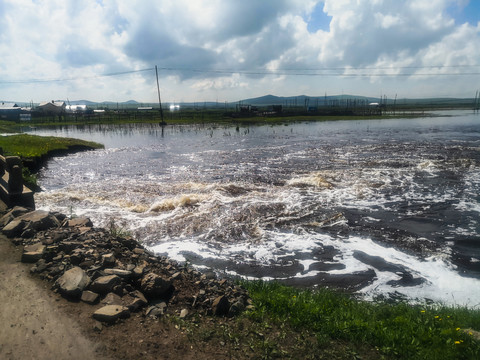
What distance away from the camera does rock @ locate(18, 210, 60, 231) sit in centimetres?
841

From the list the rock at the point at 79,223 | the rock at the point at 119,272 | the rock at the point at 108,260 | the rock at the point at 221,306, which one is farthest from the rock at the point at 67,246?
the rock at the point at 221,306

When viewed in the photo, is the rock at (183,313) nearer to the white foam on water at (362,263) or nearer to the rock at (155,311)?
the rock at (155,311)

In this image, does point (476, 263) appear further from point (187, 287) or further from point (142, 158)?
point (142, 158)

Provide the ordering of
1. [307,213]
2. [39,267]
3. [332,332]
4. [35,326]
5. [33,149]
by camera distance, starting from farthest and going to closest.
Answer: [33,149] < [307,213] < [39,267] < [332,332] < [35,326]

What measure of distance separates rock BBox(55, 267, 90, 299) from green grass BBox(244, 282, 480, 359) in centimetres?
303

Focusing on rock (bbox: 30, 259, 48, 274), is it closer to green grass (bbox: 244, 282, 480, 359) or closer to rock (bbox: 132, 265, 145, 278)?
rock (bbox: 132, 265, 145, 278)

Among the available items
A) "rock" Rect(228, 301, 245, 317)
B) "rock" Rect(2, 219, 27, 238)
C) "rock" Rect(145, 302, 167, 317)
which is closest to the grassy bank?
"rock" Rect(2, 219, 27, 238)

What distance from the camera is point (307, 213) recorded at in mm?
13852

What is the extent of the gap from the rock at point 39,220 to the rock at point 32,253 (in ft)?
4.35

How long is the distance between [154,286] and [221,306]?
130 centimetres

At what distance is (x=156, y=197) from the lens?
1662cm

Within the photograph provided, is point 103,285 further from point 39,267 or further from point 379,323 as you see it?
point 379,323

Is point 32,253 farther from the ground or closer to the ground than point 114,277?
farther from the ground

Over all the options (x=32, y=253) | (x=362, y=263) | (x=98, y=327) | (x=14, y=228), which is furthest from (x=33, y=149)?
(x=362, y=263)
